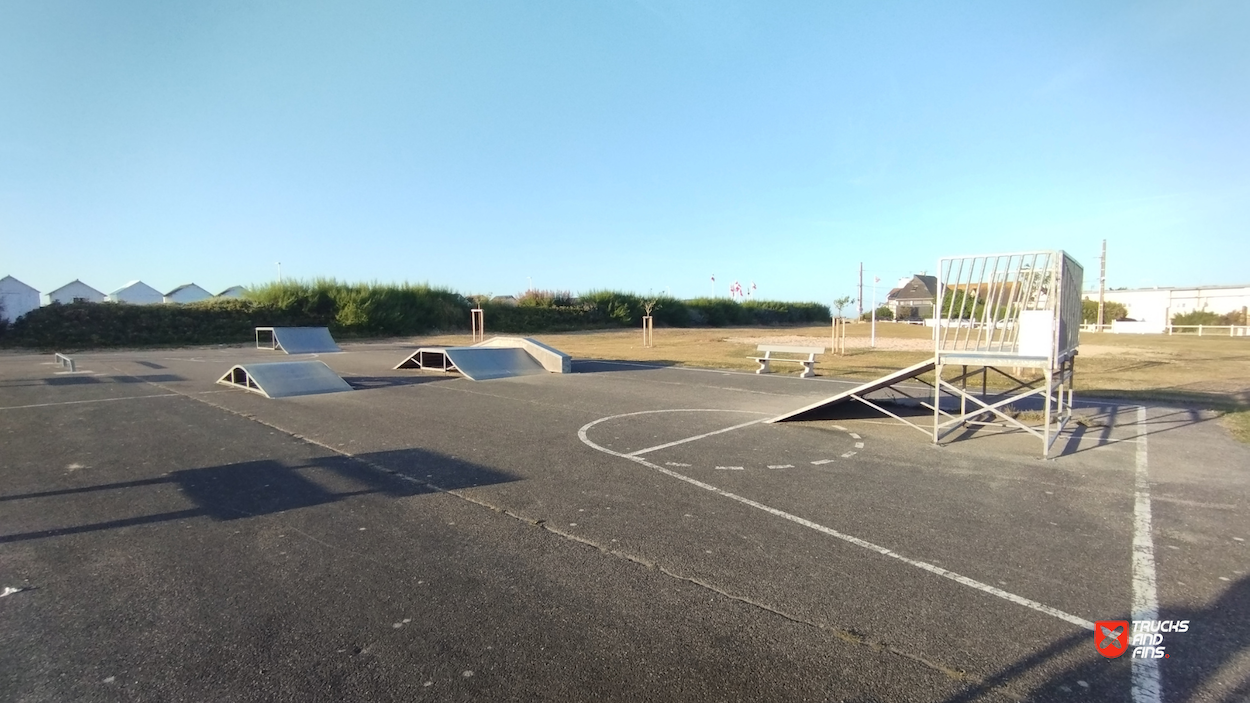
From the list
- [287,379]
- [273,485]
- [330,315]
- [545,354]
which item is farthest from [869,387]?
[330,315]

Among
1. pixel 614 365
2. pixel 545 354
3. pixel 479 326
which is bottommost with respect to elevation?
pixel 614 365

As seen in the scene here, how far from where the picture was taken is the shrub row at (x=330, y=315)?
1268 inches

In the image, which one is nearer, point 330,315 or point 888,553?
point 888,553

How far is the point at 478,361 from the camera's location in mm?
16125

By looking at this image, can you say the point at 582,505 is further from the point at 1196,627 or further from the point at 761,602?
the point at 1196,627

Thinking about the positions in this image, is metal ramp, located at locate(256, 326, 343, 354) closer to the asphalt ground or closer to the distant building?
the asphalt ground

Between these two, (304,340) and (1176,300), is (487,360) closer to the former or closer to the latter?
(304,340)

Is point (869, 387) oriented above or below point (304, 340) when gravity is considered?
below

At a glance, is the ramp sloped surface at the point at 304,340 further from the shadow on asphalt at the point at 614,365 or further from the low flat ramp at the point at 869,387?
the low flat ramp at the point at 869,387

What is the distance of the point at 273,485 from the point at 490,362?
10.5 meters

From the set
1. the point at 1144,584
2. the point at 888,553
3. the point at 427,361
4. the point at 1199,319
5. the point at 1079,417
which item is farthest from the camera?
the point at 1199,319

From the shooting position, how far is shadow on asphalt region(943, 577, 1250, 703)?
268 cm

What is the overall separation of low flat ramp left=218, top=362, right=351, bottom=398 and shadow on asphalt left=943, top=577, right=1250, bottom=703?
1266cm


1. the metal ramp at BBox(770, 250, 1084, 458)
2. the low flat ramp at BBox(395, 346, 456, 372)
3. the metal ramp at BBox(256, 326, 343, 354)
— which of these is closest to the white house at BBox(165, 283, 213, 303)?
the metal ramp at BBox(256, 326, 343, 354)
